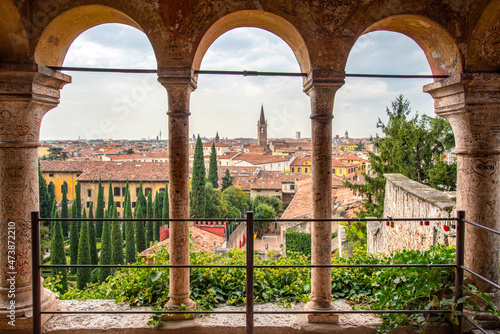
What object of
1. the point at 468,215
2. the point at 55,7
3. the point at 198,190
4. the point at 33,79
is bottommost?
the point at 198,190

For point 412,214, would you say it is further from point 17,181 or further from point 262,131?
point 262,131

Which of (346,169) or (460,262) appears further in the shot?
(346,169)

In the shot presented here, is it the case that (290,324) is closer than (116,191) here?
Yes

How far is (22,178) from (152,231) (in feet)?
82.8

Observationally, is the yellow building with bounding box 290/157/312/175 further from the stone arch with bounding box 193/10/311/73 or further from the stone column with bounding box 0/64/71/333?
the stone column with bounding box 0/64/71/333

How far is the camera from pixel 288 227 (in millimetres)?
21703

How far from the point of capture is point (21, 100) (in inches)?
124

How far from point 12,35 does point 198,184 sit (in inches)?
1161

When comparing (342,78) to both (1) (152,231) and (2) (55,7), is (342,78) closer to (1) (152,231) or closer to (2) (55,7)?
(2) (55,7)

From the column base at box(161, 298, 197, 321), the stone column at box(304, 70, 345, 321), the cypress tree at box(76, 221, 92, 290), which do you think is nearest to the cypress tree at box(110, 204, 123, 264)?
the cypress tree at box(76, 221, 92, 290)

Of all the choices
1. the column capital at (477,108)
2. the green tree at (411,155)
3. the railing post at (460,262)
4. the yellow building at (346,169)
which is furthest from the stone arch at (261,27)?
the yellow building at (346,169)

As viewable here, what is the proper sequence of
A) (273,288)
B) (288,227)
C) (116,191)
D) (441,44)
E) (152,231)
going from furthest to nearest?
(116,191) → (152,231) → (288,227) → (273,288) → (441,44)

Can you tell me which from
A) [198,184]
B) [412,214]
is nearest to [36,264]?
[412,214]

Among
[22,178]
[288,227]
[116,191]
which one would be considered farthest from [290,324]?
[116,191]
